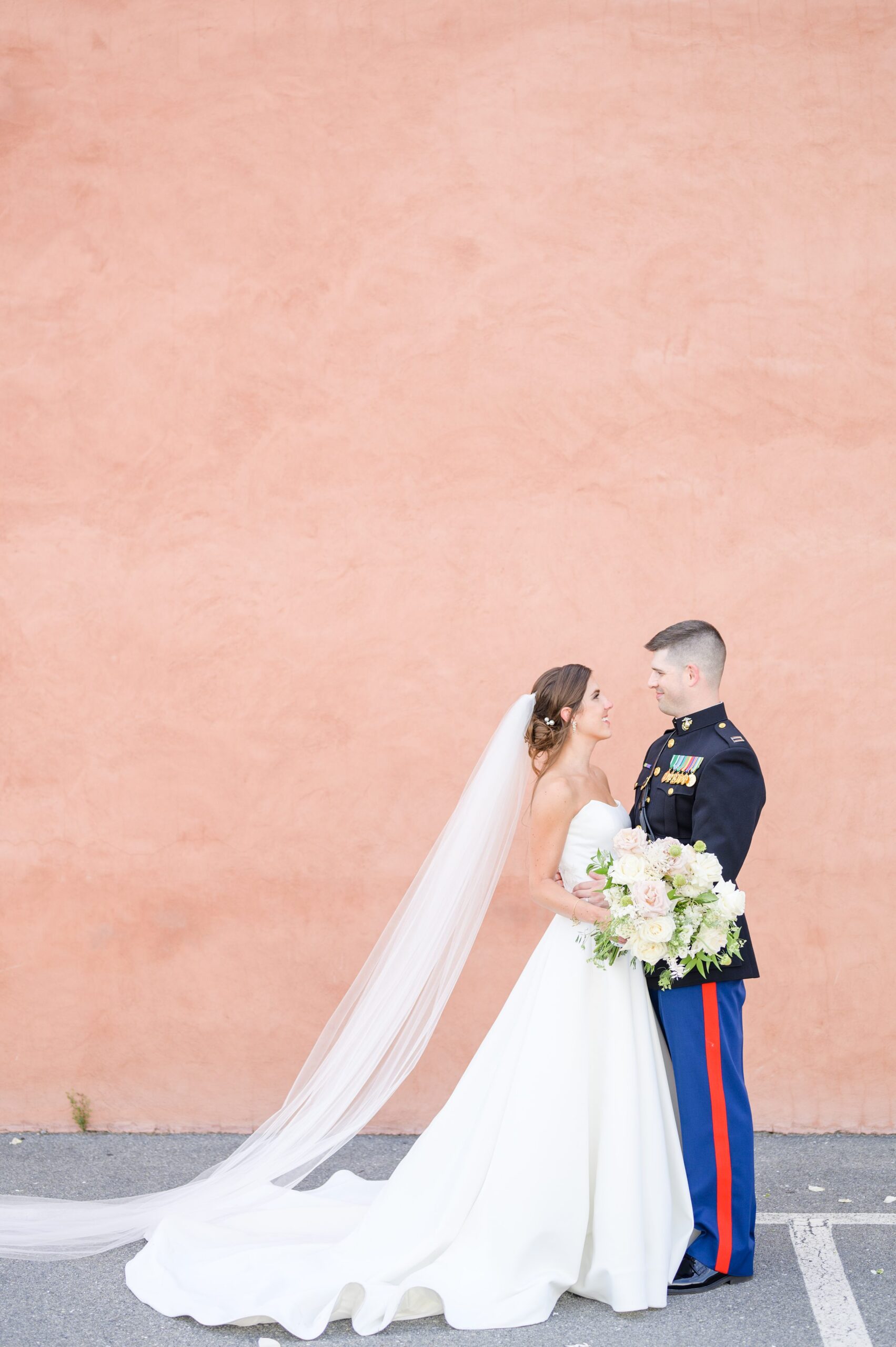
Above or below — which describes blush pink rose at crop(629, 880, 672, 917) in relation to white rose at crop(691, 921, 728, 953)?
above

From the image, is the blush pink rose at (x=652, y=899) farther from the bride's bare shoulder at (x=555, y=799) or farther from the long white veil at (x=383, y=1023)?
the long white veil at (x=383, y=1023)

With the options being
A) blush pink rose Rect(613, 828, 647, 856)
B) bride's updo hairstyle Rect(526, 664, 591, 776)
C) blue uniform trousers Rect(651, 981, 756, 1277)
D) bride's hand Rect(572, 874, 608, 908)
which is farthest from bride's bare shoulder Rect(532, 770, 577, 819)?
blue uniform trousers Rect(651, 981, 756, 1277)

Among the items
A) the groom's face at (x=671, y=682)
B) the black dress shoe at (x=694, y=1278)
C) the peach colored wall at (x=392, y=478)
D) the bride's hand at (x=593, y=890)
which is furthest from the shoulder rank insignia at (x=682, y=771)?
the black dress shoe at (x=694, y=1278)

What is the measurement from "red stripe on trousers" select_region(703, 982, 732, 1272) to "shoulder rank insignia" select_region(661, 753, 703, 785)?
2.30 ft

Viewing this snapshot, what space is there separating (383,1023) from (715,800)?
134 centimetres

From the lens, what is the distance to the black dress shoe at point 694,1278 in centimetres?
355

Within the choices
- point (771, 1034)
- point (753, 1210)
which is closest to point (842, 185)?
point (771, 1034)

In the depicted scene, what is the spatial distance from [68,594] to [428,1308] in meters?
3.26

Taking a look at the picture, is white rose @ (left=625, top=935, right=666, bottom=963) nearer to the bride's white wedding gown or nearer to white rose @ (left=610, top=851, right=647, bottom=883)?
white rose @ (left=610, top=851, right=647, bottom=883)

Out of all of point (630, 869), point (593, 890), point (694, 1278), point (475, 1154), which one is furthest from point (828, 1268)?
point (630, 869)

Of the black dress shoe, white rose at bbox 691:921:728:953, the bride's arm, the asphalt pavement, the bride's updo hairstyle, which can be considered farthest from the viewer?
the bride's updo hairstyle

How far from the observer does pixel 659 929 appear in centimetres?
332

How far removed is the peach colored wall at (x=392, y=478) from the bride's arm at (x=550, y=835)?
1.31 m

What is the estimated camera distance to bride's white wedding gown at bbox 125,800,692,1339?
339 cm
